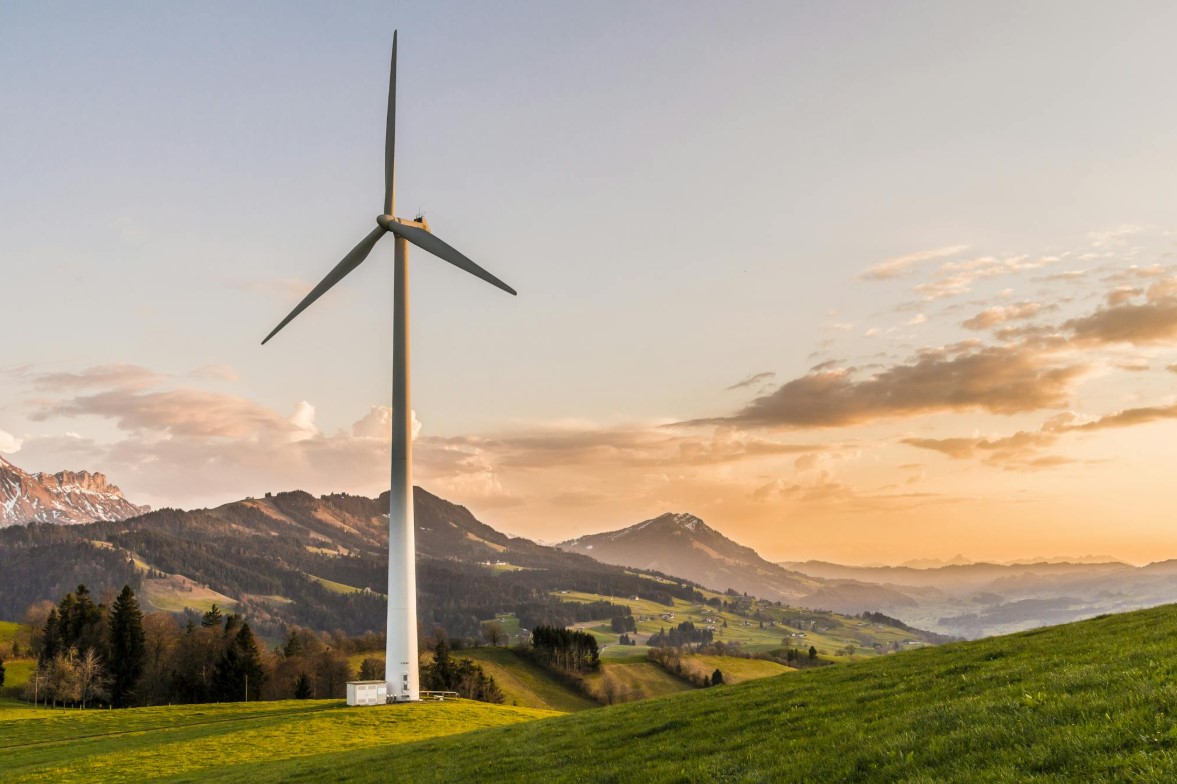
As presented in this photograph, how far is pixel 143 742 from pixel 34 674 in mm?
96427

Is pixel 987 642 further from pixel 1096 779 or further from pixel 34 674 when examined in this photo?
pixel 34 674

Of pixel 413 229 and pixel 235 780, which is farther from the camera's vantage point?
pixel 413 229

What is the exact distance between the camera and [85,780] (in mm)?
46125

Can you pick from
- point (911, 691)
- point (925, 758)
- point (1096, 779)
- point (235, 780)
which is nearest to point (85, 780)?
point (235, 780)

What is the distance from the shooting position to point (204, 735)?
6188 centimetres

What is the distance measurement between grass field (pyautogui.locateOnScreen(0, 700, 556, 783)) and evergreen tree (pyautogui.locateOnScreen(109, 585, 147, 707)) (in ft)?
202

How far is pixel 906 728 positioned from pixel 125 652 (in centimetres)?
15310

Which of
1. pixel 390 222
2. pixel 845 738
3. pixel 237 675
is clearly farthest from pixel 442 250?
pixel 237 675

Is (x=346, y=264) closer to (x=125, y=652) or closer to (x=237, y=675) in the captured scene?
(x=237, y=675)

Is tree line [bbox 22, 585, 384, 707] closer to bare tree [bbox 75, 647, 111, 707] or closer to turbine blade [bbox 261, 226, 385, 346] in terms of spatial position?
bare tree [bbox 75, 647, 111, 707]

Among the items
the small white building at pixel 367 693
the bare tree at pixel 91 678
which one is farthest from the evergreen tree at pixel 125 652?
the small white building at pixel 367 693

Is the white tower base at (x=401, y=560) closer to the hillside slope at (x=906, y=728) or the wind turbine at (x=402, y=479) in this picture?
the wind turbine at (x=402, y=479)

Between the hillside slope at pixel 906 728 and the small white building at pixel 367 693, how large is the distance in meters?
34.7

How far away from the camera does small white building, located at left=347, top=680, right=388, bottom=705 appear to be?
249 ft
